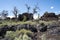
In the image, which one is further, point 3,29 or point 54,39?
point 3,29

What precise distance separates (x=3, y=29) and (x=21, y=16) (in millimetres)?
28389

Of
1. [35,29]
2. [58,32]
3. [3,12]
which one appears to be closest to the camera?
[58,32]

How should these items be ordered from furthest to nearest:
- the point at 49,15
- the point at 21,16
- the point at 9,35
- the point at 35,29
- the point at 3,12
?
1. the point at 3,12
2. the point at 21,16
3. the point at 49,15
4. the point at 35,29
5. the point at 9,35

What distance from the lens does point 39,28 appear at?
25141 millimetres

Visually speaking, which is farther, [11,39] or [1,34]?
[1,34]

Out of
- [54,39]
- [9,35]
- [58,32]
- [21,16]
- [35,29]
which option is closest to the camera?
[54,39]

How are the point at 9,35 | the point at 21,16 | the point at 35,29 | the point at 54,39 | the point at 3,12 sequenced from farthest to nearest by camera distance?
the point at 3,12
the point at 21,16
the point at 35,29
the point at 9,35
the point at 54,39

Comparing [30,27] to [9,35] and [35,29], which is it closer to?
[35,29]

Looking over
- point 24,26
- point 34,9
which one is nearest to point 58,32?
point 24,26

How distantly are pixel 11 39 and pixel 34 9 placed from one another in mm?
48612

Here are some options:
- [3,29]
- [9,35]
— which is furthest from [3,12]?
[9,35]

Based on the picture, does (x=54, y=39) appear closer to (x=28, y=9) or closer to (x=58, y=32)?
(x=58, y=32)

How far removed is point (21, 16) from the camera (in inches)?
2159

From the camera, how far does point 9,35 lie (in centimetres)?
1989
